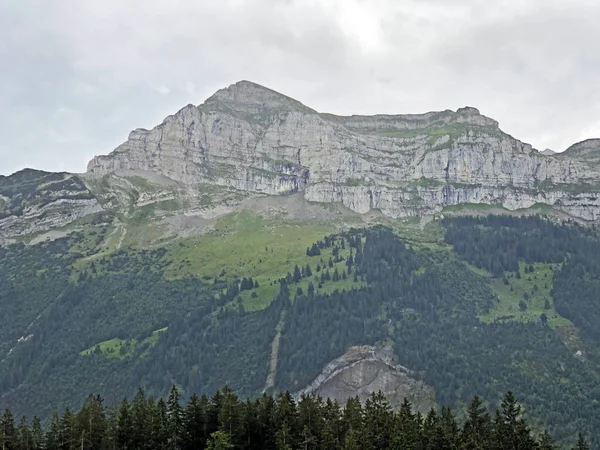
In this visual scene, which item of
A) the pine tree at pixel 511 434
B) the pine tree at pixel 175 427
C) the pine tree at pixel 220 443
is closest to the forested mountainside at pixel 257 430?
the pine tree at pixel 175 427

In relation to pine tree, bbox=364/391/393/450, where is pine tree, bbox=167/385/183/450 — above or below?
above

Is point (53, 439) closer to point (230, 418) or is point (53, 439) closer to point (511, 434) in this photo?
point (230, 418)

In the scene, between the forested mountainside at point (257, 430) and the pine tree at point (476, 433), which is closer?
the pine tree at point (476, 433)

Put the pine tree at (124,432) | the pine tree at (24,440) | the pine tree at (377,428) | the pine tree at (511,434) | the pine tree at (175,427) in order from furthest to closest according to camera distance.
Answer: the pine tree at (377,428) → the pine tree at (175,427) → the pine tree at (124,432) → the pine tree at (24,440) → the pine tree at (511,434)

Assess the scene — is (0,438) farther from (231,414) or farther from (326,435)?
(326,435)

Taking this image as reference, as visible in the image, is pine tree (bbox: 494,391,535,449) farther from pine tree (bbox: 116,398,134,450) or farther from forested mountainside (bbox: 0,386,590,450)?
pine tree (bbox: 116,398,134,450)

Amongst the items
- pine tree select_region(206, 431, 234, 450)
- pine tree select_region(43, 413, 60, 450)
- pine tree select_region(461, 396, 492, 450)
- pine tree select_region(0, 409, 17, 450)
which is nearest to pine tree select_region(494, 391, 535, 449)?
pine tree select_region(461, 396, 492, 450)

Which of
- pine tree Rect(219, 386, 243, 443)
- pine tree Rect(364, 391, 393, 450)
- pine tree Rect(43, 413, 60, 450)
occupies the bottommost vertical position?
pine tree Rect(364, 391, 393, 450)

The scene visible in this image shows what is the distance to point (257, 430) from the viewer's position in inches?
4067

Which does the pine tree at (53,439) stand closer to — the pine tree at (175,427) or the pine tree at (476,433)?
the pine tree at (175,427)

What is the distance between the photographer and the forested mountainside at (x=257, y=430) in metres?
93.1

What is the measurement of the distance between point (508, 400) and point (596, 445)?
335 ft

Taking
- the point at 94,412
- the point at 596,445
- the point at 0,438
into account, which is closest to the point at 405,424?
the point at 94,412

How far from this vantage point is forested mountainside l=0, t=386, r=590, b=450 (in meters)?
93.1
